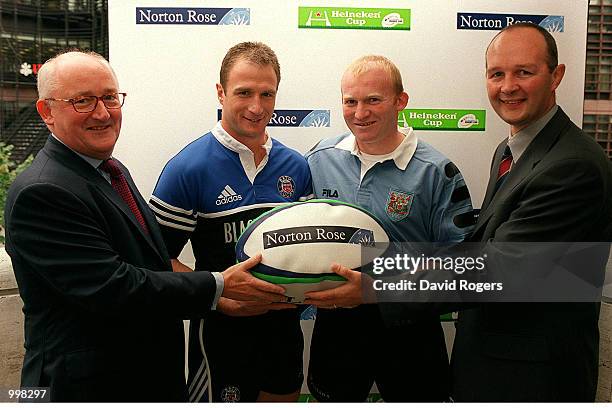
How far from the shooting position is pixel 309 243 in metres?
1.27

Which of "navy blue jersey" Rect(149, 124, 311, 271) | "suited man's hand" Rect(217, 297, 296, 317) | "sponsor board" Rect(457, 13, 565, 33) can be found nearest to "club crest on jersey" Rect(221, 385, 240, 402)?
"suited man's hand" Rect(217, 297, 296, 317)

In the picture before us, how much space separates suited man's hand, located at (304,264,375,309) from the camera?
4.24 feet

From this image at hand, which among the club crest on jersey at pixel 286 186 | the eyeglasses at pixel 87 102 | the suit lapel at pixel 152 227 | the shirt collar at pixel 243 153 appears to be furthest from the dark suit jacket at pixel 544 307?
the eyeglasses at pixel 87 102

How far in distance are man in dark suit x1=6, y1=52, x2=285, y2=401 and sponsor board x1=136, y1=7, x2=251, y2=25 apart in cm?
35

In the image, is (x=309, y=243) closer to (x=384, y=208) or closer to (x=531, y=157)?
(x=384, y=208)

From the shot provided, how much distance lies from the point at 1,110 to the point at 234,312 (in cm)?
89

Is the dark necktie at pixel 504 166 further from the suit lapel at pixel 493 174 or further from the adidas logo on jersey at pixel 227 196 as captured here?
the adidas logo on jersey at pixel 227 196

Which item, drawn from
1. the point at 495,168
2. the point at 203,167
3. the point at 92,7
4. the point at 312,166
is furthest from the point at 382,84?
the point at 92,7

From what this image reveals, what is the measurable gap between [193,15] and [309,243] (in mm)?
754

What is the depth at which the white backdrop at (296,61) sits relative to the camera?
1.54 meters

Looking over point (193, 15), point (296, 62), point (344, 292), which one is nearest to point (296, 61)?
point (296, 62)

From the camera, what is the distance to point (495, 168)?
4.97ft

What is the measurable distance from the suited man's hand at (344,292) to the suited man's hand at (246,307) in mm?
88

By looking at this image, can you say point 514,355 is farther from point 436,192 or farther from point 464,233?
point 436,192
